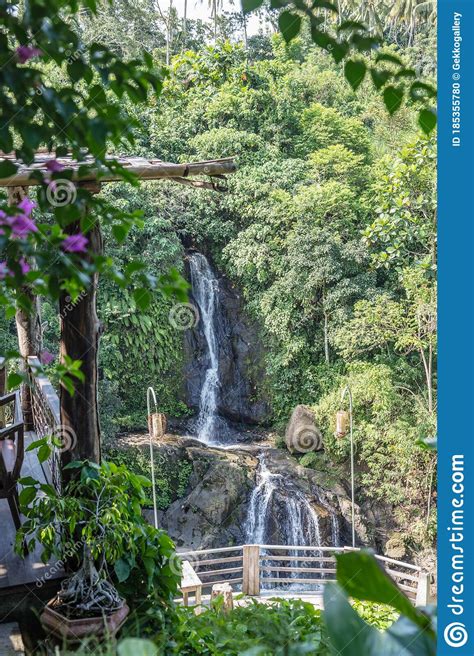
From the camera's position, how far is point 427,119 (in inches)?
45.4

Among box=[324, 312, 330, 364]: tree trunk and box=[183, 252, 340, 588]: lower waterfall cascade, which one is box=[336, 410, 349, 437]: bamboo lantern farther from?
box=[324, 312, 330, 364]: tree trunk

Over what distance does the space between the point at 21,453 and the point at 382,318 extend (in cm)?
706

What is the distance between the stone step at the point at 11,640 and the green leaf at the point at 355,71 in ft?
6.45

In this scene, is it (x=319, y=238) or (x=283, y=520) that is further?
(x=319, y=238)

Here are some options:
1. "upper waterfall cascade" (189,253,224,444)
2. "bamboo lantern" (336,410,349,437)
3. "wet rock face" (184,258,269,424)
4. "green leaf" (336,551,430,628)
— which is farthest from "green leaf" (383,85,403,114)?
"wet rock face" (184,258,269,424)

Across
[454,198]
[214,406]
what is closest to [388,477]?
[214,406]

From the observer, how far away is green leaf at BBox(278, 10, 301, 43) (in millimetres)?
1235

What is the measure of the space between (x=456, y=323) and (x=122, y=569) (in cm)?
136

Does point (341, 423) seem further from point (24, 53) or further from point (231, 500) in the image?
point (24, 53)

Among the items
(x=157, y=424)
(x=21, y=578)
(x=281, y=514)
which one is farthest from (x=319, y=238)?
(x=21, y=578)

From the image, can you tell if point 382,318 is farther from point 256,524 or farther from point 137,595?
point 137,595

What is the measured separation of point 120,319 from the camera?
32.5 ft

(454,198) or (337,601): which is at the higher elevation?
(454,198)

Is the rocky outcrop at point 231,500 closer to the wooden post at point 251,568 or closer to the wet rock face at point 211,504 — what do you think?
the wet rock face at point 211,504
